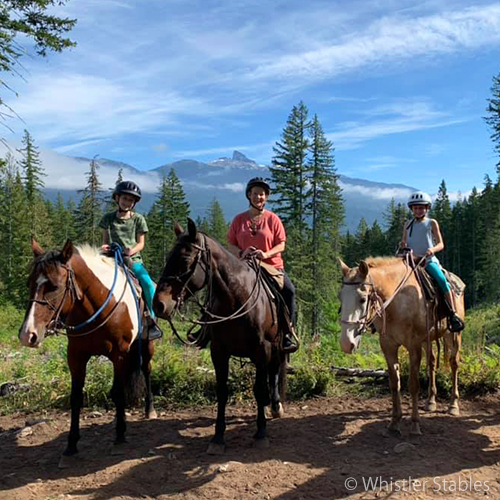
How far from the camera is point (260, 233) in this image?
646 centimetres

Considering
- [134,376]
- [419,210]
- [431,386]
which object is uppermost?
→ [419,210]

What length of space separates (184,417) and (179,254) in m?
3.40

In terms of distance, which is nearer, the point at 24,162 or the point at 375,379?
the point at 375,379

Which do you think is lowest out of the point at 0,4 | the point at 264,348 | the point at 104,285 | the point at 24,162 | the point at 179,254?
the point at 264,348

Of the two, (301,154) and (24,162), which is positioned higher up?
(24,162)

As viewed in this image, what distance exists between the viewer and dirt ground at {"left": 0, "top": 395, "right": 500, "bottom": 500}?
15.5 ft

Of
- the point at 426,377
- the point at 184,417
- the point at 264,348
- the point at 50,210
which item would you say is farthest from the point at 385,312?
the point at 50,210

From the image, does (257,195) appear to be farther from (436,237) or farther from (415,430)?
(415,430)

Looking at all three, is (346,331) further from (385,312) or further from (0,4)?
(0,4)

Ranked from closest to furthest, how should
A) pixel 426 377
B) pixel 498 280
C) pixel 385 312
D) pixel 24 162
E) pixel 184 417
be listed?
pixel 385 312, pixel 184 417, pixel 426 377, pixel 498 280, pixel 24 162

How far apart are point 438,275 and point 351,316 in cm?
234

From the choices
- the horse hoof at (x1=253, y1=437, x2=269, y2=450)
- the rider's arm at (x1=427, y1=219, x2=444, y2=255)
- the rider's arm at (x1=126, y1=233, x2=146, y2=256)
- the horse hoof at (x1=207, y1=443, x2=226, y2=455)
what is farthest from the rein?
the rider's arm at (x1=126, y1=233, x2=146, y2=256)

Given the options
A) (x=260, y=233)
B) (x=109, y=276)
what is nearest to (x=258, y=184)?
(x=260, y=233)

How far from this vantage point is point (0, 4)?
465 inches
